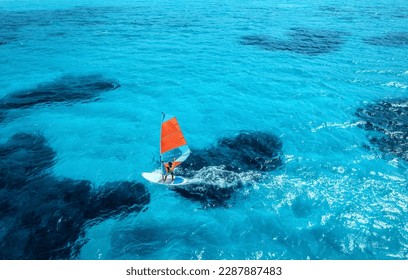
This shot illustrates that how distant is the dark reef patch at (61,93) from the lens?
29.7 meters

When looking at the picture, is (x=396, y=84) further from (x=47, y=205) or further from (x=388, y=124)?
(x=47, y=205)

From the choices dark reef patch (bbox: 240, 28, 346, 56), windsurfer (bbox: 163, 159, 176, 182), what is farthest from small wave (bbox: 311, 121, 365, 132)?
dark reef patch (bbox: 240, 28, 346, 56)

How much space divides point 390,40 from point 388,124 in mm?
30022

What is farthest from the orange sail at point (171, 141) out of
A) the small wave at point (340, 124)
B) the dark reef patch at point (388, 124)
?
the dark reef patch at point (388, 124)

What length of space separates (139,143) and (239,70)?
1923 cm

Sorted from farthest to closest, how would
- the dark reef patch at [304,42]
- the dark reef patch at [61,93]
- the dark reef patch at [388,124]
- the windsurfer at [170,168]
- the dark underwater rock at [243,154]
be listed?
the dark reef patch at [304,42] → the dark reef patch at [61,93] → the dark reef patch at [388,124] → the dark underwater rock at [243,154] → the windsurfer at [170,168]

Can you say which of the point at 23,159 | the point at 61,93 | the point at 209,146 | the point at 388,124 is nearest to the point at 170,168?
the point at 209,146

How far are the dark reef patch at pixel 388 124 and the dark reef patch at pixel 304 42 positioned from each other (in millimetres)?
16694

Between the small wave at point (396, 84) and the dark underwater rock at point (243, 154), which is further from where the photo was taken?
the small wave at point (396, 84)

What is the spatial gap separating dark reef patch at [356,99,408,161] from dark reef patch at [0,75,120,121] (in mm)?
27155

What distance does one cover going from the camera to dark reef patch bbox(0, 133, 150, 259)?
632 inches

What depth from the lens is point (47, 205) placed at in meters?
18.3

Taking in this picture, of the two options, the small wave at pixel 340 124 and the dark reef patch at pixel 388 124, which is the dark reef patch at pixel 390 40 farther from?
the small wave at pixel 340 124

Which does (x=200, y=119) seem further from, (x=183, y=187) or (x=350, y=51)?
(x=350, y=51)
